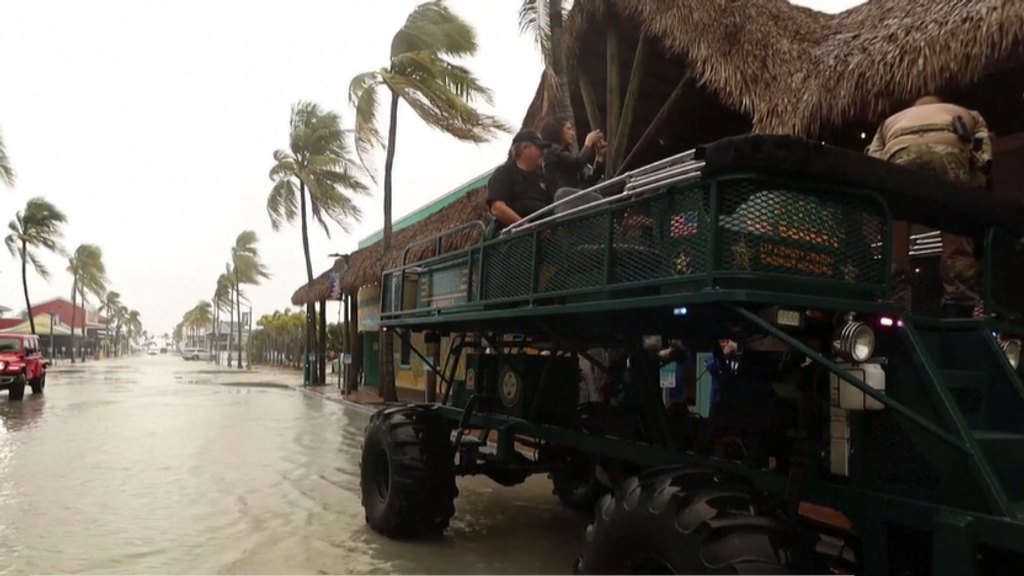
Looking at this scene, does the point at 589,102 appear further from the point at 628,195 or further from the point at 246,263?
the point at 246,263

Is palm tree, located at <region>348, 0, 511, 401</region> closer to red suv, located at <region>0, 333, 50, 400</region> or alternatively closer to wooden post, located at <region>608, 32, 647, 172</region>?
wooden post, located at <region>608, 32, 647, 172</region>

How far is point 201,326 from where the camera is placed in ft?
456

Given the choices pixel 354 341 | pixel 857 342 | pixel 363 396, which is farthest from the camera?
pixel 354 341

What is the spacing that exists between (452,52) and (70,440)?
35.9 feet

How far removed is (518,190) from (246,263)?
65760 millimetres

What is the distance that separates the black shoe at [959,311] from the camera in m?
3.79

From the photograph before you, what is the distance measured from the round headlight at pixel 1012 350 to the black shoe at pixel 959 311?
26 centimetres

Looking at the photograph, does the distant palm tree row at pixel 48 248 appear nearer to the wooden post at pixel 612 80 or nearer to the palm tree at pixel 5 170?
the palm tree at pixel 5 170

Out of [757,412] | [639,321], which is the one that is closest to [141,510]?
[639,321]

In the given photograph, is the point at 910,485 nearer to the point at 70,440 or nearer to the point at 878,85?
the point at 878,85

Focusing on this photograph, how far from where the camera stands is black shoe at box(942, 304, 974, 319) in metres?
3.79

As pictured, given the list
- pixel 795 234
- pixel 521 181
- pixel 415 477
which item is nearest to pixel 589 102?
pixel 521 181

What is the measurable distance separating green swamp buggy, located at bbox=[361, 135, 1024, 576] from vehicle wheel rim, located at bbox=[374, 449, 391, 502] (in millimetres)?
2506

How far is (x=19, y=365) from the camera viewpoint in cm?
2120
